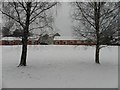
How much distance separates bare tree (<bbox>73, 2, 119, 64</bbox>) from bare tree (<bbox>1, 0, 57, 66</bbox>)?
3953mm

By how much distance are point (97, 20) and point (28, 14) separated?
6441mm

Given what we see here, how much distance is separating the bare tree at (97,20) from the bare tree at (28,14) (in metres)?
3.95

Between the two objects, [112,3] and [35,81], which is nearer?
[35,81]

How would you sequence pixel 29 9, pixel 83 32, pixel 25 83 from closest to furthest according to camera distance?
pixel 25 83 < pixel 29 9 < pixel 83 32

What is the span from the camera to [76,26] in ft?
65.3

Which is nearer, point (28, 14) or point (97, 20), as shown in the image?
point (28, 14)

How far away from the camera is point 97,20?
A: 18.5m

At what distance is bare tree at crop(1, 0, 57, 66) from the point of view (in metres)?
16.0

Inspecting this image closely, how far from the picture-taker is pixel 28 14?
53.3ft

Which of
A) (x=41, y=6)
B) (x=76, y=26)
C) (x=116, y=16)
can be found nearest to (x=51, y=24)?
(x=41, y=6)

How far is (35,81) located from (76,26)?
9.58 metres

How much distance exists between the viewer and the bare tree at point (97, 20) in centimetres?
1823

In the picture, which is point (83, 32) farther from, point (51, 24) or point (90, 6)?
point (51, 24)

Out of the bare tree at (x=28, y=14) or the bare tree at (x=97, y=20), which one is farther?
the bare tree at (x=97, y=20)
